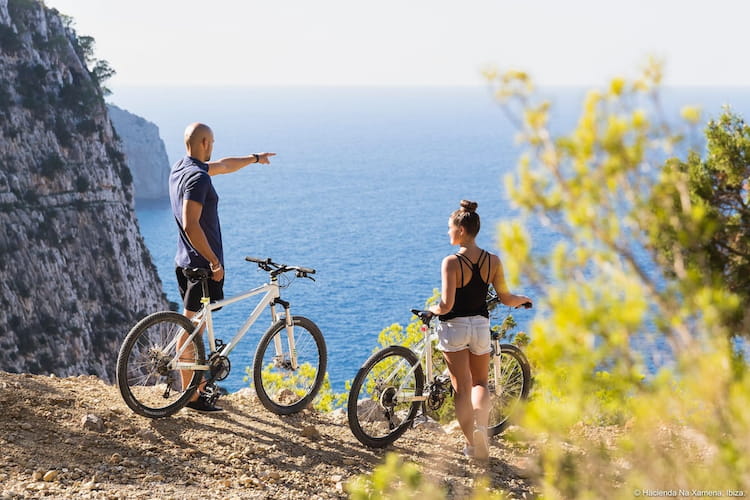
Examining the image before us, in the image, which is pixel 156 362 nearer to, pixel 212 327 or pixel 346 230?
pixel 212 327

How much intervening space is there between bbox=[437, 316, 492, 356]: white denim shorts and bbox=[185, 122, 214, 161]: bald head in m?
2.43

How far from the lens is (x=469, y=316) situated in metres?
6.05

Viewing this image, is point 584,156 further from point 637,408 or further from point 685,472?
point 685,472

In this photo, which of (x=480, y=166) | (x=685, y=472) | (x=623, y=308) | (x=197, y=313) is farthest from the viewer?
(x=480, y=166)

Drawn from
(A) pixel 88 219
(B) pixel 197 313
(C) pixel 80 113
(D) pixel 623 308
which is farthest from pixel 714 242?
(C) pixel 80 113

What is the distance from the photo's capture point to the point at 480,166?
521 feet

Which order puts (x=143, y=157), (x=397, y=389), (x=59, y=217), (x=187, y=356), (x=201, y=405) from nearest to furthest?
(x=187, y=356)
(x=397, y=389)
(x=201, y=405)
(x=59, y=217)
(x=143, y=157)

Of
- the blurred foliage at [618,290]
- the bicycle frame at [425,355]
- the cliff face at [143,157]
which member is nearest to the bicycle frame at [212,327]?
the bicycle frame at [425,355]

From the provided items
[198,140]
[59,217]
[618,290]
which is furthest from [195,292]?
[59,217]

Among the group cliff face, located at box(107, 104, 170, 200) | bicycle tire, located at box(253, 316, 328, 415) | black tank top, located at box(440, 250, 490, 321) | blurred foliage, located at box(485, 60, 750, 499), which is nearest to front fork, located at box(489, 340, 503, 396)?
black tank top, located at box(440, 250, 490, 321)

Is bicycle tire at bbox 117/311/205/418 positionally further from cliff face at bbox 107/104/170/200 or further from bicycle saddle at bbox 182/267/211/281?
cliff face at bbox 107/104/170/200

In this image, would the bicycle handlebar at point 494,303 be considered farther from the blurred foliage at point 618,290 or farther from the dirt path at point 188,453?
the blurred foliage at point 618,290

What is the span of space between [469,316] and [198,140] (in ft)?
8.72

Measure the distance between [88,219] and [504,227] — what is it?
62806 mm
